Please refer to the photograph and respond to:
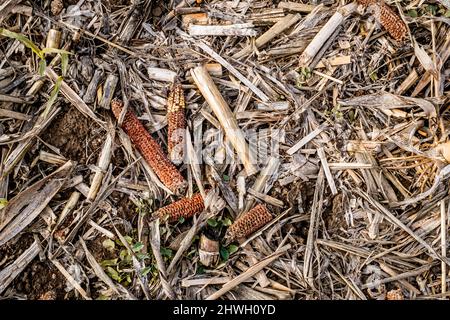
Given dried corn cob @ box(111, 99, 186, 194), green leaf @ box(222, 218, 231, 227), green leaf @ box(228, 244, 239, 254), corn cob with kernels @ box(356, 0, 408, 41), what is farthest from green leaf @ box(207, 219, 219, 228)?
corn cob with kernels @ box(356, 0, 408, 41)

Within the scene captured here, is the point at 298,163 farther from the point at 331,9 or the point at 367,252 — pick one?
the point at 331,9

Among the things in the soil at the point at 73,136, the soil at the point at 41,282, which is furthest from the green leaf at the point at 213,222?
the soil at the point at 41,282

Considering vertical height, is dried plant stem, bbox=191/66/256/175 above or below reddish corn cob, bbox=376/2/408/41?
below

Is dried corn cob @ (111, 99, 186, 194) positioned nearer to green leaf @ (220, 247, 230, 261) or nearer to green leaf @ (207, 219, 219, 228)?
green leaf @ (207, 219, 219, 228)

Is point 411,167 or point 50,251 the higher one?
point 411,167

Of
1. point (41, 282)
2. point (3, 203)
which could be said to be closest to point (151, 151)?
point (3, 203)

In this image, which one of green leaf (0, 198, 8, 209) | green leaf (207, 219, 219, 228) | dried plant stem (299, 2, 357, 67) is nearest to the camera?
green leaf (0, 198, 8, 209)
